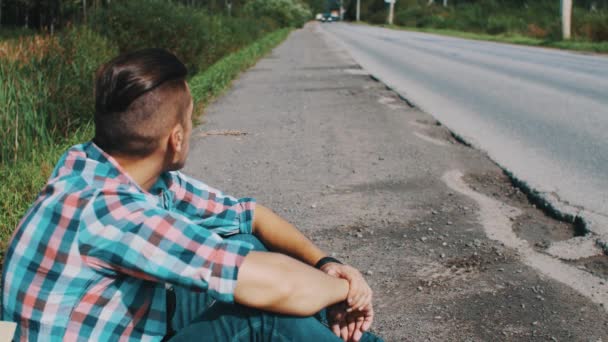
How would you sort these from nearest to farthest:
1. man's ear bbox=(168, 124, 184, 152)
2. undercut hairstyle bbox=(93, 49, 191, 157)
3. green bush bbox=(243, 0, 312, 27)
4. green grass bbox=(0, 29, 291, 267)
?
undercut hairstyle bbox=(93, 49, 191, 157), man's ear bbox=(168, 124, 184, 152), green grass bbox=(0, 29, 291, 267), green bush bbox=(243, 0, 312, 27)

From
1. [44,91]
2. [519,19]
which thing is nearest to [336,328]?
[44,91]

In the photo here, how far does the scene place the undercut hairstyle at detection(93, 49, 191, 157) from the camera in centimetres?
162

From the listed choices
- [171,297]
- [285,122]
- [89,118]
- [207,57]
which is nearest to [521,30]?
[207,57]

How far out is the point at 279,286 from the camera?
1.68 meters

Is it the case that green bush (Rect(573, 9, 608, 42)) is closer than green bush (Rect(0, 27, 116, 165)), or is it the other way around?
green bush (Rect(0, 27, 116, 165))

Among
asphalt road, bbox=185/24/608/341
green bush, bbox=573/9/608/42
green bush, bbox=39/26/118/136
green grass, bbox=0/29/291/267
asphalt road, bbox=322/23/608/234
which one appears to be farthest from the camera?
green bush, bbox=573/9/608/42

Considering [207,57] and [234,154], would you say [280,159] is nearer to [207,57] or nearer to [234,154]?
[234,154]

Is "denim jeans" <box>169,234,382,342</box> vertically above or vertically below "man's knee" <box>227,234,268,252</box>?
below

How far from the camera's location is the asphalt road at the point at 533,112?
4.96 meters

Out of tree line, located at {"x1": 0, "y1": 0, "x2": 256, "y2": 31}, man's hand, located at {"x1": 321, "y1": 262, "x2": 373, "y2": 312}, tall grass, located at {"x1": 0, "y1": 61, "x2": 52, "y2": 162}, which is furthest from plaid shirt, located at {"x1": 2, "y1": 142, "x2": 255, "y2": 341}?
tree line, located at {"x1": 0, "y1": 0, "x2": 256, "y2": 31}

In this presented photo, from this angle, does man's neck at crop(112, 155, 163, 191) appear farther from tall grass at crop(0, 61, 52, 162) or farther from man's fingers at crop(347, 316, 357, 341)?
tall grass at crop(0, 61, 52, 162)

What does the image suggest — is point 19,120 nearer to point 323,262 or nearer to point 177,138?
point 323,262

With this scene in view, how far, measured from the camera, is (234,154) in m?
6.15

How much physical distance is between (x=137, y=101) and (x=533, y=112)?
24.7ft
